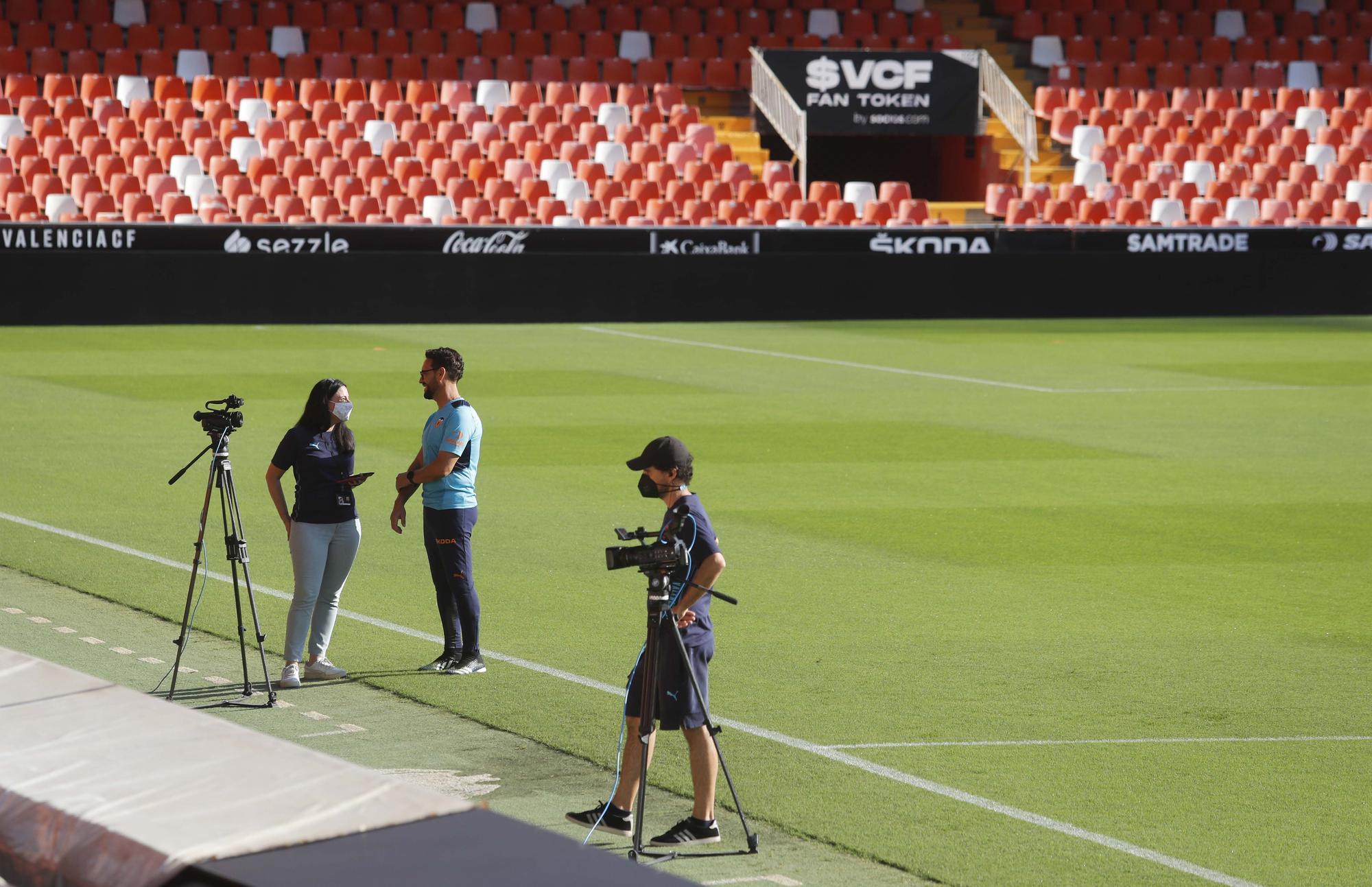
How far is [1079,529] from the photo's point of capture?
14383mm

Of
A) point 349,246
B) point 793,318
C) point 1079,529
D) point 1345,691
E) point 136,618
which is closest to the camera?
point 1345,691

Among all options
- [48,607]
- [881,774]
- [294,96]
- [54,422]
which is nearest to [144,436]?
[54,422]

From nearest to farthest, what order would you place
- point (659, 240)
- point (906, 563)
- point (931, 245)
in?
point (906, 563) < point (659, 240) < point (931, 245)

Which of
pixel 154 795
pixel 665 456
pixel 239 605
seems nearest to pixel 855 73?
pixel 239 605

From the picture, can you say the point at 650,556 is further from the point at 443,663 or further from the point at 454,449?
the point at 443,663

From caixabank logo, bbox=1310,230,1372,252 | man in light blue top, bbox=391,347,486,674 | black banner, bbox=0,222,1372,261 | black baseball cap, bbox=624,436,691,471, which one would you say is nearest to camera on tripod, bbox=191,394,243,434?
man in light blue top, bbox=391,347,486,674

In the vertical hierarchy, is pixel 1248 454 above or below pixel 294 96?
below

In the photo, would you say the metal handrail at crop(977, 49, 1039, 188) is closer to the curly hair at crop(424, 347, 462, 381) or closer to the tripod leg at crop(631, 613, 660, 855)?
the curly hair at crop(424, 347, 462, 381)

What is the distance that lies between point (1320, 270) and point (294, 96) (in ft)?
63.5

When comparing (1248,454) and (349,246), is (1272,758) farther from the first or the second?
(349,246)

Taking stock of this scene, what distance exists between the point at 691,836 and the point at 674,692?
0.53 m

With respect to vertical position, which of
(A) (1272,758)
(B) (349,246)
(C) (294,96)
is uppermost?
(C) (294,96)

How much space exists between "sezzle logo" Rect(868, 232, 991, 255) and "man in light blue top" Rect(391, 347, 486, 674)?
76.5 feet

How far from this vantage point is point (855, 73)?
123ft
